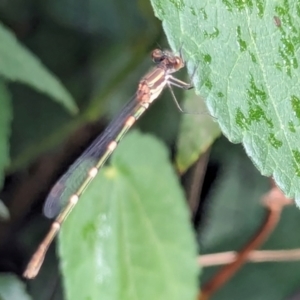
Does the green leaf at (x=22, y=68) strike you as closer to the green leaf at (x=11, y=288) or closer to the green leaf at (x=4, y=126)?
the green leaf at (x=4, y=126)

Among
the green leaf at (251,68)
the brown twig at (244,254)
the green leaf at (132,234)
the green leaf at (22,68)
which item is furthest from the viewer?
the brown twig at (244,254)

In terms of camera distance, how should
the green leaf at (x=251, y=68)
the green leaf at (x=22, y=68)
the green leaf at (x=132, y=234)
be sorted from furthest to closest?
the green leaf at (x=132, y=234) → the green leaf at (x=22, y=68) → the green leaf at (x=251, y=68)

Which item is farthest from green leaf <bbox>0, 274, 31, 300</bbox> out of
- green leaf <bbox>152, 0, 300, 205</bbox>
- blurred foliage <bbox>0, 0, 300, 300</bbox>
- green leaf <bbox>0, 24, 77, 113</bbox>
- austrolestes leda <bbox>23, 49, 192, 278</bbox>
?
green leaf <bbox>152, 0, 300, 205</bbox>

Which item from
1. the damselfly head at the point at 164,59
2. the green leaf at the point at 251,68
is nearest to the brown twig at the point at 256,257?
the damselfly head at the point at 164,59

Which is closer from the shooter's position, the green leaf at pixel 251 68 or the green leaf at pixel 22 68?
the green leaf at pixel 251 68

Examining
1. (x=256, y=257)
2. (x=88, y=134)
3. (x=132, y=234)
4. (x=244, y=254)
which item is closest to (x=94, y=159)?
(x=132, y=234)

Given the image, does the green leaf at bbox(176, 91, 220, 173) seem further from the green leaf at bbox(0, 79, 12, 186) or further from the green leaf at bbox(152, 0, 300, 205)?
the green leaf at bbox(152, 0, 300, 205)
